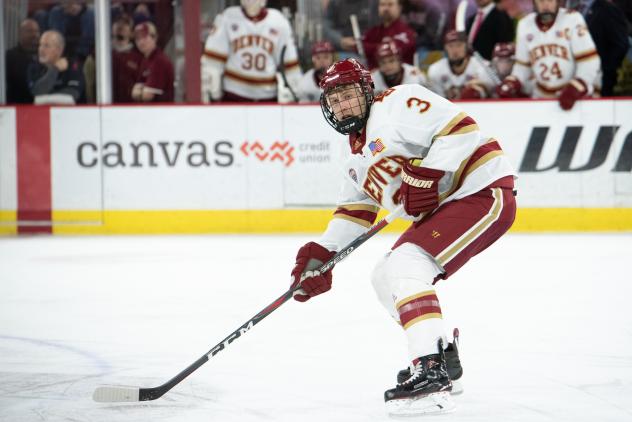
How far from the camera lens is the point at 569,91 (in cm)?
703

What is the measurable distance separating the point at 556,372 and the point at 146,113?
4894 millimetres

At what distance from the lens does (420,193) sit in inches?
103

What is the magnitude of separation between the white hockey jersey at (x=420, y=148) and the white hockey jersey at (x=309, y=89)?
458cm

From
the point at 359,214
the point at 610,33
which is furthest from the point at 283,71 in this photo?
the point at 359,214

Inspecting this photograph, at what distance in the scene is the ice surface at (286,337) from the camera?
2.68 m

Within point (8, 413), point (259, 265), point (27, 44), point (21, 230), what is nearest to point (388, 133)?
point (8, 413)

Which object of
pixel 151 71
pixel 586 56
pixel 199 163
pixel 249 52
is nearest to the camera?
pixel 586 56

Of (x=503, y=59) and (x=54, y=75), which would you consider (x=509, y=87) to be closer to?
(x=503, y=59)

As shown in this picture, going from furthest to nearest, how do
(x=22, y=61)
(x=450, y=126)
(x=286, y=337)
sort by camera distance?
(x=22, y=61)
(x=286, y=337)
(x=450, y=126)

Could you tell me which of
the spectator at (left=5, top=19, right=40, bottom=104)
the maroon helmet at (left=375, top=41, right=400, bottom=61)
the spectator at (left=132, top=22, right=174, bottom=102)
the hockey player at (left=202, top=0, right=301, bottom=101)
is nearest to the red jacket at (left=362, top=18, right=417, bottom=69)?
the maroon helmet at (left=375, top=41, right=400, bottom=61)

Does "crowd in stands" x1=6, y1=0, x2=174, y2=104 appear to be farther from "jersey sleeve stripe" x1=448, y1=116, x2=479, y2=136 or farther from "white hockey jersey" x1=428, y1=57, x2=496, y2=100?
"jersey sleeve stripe" x1=448, y1=116, x2=479, y2=136

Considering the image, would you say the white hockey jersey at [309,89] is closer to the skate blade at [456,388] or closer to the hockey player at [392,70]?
the hockey player at [392,70]

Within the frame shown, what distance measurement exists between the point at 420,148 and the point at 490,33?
509cm

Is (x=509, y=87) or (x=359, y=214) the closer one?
(x=359, y=214)
